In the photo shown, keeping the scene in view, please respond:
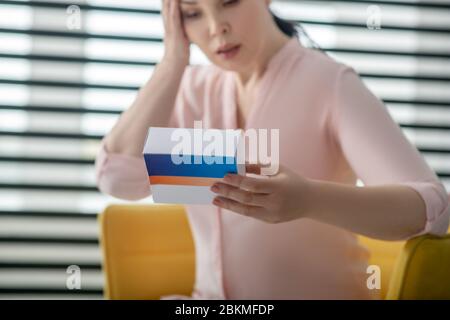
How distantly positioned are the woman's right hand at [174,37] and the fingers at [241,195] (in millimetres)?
306

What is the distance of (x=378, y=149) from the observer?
807mm

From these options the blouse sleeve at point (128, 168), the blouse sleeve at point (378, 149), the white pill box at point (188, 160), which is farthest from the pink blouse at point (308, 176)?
the white pill box at point (188, 160)

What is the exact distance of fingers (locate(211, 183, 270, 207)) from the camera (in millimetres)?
671

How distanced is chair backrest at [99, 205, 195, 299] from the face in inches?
11.3

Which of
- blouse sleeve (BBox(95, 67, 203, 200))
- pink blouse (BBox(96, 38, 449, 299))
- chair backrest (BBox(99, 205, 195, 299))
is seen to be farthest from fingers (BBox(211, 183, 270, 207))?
chair backrest (BBox(99, 205, 195, 299))

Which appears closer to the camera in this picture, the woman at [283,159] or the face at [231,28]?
the woman at [283,159]

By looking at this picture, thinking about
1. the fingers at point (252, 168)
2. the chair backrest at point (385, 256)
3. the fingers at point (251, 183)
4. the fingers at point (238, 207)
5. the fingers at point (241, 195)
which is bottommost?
the chair backrest at point (385, 256)

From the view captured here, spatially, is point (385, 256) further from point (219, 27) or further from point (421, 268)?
point (219, 27)

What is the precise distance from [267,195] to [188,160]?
107 millimetres

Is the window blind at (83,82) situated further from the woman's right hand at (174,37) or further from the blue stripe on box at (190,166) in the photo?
the blue stripe on box at (190,166)

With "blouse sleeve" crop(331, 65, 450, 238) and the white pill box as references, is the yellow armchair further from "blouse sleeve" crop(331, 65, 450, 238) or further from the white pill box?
the white pill box

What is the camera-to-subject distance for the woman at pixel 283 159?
77 cm
